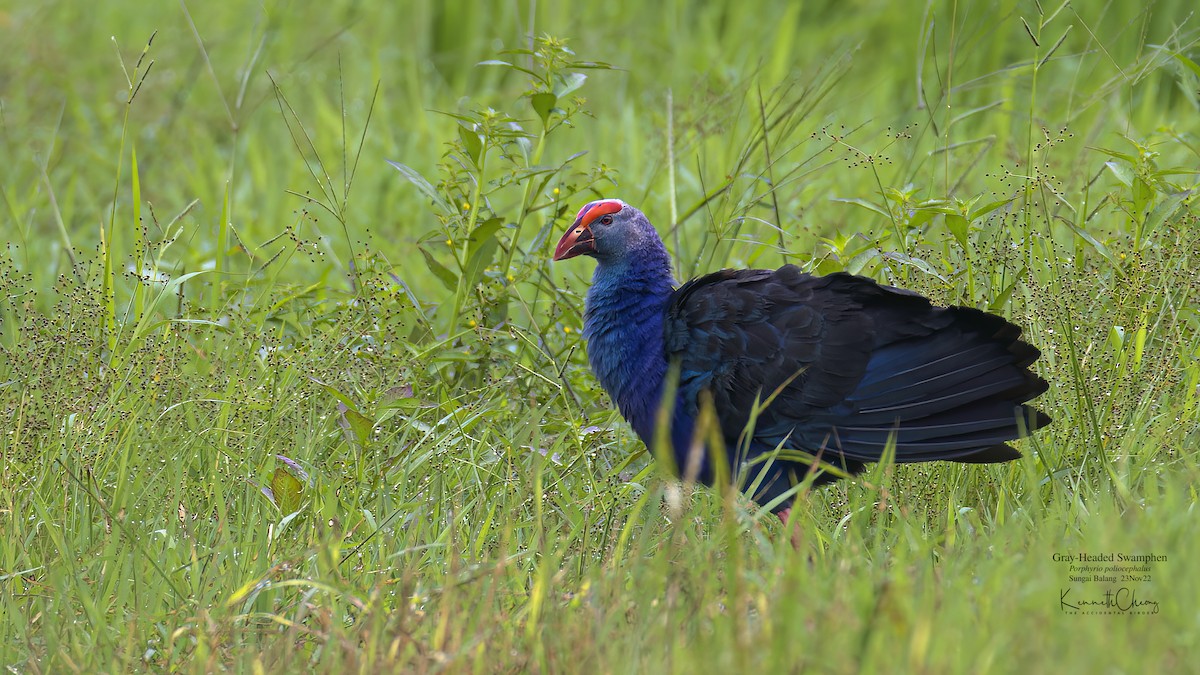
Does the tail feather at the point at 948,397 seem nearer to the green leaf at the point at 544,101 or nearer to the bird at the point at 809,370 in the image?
the bird at the point at 809,370

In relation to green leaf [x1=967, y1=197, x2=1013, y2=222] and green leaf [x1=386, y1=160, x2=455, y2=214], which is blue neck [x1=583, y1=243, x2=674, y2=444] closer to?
green leaf [x1=386, y1=160, x2=455, y2=214]

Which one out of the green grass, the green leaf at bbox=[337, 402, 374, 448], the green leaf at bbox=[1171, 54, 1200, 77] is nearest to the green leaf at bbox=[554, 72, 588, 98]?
the green grass

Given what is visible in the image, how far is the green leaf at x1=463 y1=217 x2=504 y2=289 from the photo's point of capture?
3902mm

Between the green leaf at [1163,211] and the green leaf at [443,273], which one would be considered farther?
the green leaf at [443,273]

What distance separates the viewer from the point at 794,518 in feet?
8.66

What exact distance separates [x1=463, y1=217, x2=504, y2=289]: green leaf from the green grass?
0.01m

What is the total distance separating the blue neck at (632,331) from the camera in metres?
3.54

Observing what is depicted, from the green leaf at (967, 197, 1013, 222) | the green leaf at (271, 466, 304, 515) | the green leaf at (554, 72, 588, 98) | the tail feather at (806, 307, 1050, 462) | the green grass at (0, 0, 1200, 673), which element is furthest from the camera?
the green leaf at (554, 72, 588, 98)

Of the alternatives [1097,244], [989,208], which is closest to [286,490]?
[989,208]

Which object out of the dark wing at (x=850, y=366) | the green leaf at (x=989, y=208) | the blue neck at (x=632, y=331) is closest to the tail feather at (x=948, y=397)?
the dark wing at (x=850, y=366)

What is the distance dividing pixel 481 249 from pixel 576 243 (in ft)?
1.12

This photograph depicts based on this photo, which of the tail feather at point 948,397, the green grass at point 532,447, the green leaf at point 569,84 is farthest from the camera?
the green leaf at point 569,84

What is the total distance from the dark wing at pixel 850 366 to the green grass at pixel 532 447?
148mm

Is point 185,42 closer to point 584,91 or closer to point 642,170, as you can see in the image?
point 584,91
